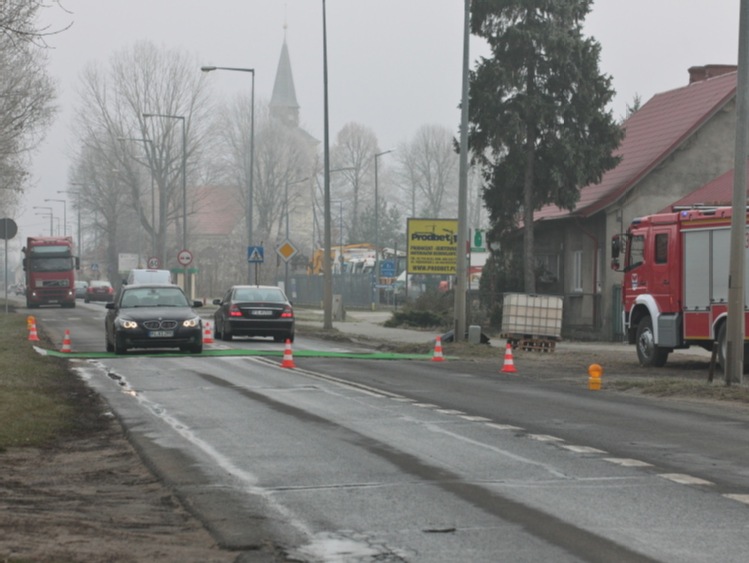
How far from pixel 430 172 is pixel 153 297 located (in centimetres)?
10264

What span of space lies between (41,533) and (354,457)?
170 inches

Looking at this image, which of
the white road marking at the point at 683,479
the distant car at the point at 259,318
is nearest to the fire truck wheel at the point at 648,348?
the distant car at the point at 259,318

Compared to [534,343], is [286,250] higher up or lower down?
higher up

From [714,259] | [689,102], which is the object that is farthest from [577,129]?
[714,259]

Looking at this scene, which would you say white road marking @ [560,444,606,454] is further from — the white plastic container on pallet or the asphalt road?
the white plastic container on pallet

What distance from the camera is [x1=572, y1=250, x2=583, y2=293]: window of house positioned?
45.1m

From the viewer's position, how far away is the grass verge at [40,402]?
540 inches

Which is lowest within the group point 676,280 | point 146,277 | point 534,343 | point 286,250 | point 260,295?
point 534,343

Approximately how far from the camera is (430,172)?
131125 millimetres

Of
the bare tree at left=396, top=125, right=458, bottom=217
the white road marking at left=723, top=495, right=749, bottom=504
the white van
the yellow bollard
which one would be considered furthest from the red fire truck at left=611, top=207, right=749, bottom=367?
the bare tree at left=396, top=125, right=458, bottom=217

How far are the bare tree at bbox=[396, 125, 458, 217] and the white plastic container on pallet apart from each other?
9540 cm

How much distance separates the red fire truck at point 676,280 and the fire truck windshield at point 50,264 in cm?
4836

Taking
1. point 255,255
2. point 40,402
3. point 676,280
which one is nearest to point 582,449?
point 40,402

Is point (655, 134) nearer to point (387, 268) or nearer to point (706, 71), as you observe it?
point (706, 71)
